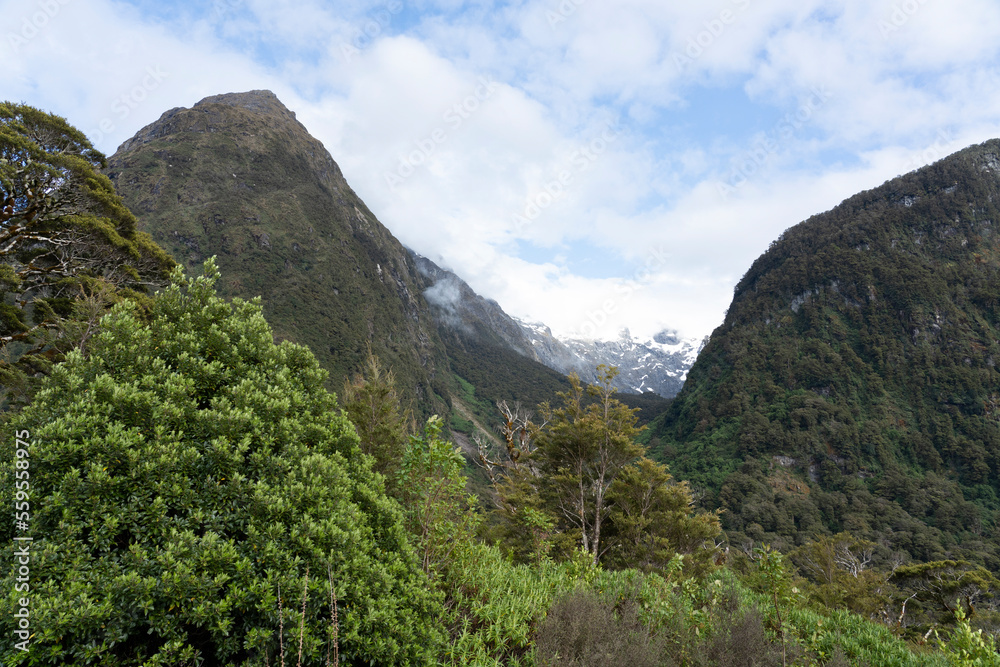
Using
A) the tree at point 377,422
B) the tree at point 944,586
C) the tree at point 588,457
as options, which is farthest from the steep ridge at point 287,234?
the tree at point 944,586

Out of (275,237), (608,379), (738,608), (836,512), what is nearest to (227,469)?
(738,608)

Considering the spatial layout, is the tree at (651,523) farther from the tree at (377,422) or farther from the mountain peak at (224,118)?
the mountain peak at (224,118)

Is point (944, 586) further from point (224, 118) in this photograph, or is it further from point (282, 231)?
point (224, 118)

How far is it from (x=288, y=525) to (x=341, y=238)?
485ft

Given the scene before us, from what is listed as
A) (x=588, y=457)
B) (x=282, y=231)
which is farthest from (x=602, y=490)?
(x=282, y=231)

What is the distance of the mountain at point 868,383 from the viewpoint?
81625 millimetres

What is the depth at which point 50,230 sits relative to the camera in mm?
14734

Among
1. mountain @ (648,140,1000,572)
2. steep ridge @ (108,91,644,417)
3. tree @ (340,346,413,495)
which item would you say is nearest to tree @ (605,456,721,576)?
tree @ (340,346,413,495)

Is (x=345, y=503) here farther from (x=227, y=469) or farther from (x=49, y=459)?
(x=49, y=459)

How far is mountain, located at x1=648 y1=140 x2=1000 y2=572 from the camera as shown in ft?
268

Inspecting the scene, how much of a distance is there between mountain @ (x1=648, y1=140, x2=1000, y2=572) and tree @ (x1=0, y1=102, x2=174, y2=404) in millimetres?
83932

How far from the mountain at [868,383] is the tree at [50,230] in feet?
275

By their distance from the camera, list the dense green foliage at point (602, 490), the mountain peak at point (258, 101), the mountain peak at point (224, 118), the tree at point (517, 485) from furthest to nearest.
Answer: the mountain peak at point (258, 101), the mountain peak at point (224, 118), the dense green foliage at point (602, 490), the tree at point (517, 485)

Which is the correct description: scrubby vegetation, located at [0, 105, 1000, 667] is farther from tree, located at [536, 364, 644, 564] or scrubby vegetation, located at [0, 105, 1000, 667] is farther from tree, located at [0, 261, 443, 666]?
tree, located at [536, 364, 644, 564]
